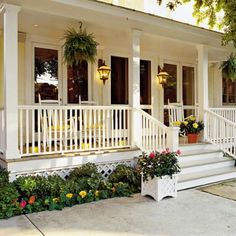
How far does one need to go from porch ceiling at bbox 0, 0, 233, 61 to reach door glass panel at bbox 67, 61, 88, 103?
0.80 metres

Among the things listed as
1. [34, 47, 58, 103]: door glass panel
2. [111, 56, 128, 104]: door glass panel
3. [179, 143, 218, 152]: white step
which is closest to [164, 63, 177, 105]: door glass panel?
[111, 56, 128, 104]: door glass panel

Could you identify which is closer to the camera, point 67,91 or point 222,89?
point 67,91

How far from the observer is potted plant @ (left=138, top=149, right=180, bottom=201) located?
4.81 m

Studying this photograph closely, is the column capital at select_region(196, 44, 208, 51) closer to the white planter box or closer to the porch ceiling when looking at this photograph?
the porch ceiling

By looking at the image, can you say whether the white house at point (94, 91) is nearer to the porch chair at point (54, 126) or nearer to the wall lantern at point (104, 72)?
the porch chair at point (54, 126)

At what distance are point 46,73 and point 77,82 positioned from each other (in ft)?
2.63

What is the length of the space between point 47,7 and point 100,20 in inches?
42.9

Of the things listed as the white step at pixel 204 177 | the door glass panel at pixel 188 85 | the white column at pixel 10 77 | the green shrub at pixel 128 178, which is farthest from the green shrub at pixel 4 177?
the door glass panel at pixel 188 85

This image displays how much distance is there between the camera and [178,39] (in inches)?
281

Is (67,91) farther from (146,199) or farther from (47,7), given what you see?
(146,199)

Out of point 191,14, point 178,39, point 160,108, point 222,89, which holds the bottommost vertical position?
point 160,108

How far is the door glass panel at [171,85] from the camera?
924cm

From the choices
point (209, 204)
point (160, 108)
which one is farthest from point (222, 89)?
point (209, 204)

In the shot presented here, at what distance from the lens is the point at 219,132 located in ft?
24.2
